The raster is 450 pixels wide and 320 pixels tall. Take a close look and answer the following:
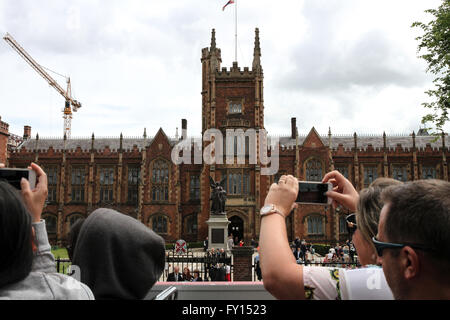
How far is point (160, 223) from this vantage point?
36219mm

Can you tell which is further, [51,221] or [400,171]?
[51,221]

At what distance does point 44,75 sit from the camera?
76.8 metres

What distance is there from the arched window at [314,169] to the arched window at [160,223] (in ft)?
48.7

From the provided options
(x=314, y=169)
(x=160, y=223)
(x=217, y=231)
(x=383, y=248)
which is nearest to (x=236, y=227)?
(x=160, y=223)

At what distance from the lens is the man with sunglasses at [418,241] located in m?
1.39

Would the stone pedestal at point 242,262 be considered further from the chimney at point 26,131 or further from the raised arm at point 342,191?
the chimney at point 26,131

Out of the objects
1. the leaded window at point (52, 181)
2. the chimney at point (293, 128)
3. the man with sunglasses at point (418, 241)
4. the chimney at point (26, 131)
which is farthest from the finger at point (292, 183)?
the chimney at point (26, 131)

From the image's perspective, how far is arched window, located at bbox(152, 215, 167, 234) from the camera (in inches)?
1420

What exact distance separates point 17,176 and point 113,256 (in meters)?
0.89

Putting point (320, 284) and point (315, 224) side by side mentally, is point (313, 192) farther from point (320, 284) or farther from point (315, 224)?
point (315, 224)

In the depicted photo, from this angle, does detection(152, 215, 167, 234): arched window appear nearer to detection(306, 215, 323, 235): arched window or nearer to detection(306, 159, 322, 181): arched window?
detection(306, 215, 323, 235): arched window

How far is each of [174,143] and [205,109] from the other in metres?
4.90
